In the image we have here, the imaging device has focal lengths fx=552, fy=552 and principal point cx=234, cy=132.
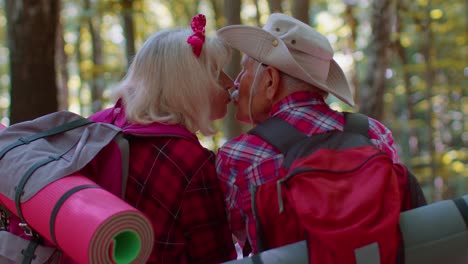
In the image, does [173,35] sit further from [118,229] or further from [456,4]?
[456,4]

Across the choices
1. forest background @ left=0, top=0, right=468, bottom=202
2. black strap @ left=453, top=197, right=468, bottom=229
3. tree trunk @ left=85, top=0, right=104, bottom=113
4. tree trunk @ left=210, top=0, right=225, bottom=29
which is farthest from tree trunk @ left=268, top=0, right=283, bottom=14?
tree trunk @ left=210, top=0, right=225, bottom=29

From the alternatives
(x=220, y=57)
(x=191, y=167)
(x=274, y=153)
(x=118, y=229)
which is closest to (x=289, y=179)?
(x=274, y=153)

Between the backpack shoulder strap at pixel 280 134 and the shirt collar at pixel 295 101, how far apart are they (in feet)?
0.37

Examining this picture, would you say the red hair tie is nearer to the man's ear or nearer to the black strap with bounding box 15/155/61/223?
the man's ear

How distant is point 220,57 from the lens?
2.43 metres

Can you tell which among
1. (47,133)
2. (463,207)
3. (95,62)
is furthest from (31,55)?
(95,62)

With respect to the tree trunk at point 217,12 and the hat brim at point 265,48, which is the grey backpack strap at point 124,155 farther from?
the tree trunk at point 217,12

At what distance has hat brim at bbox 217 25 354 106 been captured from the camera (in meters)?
2.26

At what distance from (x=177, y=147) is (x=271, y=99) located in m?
0.48

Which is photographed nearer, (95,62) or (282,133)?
(282,133)

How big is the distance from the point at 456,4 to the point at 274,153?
10827 millimetres

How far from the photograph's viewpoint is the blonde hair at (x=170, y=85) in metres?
2.25

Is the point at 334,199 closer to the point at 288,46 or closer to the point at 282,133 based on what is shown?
the point at 282,133

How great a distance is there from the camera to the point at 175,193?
2141mm
